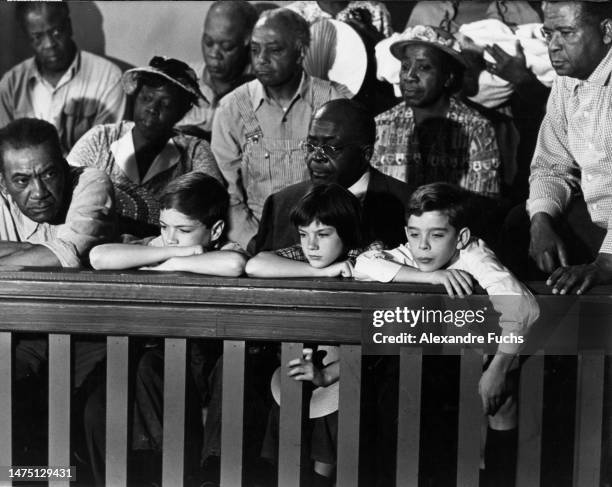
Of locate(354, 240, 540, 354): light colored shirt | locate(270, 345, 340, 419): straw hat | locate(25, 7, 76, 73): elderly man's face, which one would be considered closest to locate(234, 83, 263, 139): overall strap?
locate(25, 7, 76, 73): elderly man's face

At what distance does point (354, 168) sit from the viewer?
3775 mm

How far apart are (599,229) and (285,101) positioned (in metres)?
1.56

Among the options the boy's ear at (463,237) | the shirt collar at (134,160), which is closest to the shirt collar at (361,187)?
the boy's ear at (463,237)

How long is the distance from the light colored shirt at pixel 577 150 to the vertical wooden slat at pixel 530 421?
33.3 inches

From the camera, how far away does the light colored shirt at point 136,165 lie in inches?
171

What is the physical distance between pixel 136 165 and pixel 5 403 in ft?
5.76

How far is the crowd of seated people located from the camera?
9.95 feet

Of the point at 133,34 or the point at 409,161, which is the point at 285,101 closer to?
the point at 409,161

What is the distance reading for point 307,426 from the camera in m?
2.95

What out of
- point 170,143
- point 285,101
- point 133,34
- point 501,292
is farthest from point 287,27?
point 501,292

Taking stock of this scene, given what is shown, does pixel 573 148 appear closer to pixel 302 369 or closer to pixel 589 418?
pixel 589 418

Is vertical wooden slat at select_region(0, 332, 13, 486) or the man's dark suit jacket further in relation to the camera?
the man's dark suit jacket

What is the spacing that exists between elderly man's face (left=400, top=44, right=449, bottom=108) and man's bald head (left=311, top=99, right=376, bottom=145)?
0.54 metres

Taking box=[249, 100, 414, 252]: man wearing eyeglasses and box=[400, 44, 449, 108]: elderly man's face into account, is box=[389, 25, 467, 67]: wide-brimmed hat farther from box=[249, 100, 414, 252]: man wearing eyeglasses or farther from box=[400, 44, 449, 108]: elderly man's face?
box=[249, 100, 414, 252]: man wearing eyeglasses
